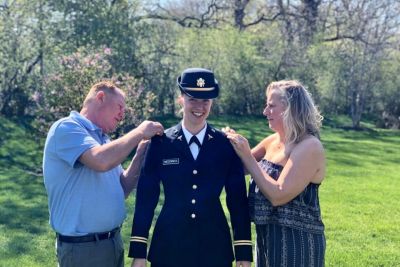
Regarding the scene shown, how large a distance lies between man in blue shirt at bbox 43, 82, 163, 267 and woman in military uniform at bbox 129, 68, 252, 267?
0.18 metres

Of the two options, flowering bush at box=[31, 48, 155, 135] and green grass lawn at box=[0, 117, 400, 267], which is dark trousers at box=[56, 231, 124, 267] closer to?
green grass lawn at box=[0, 117, 400, 267]

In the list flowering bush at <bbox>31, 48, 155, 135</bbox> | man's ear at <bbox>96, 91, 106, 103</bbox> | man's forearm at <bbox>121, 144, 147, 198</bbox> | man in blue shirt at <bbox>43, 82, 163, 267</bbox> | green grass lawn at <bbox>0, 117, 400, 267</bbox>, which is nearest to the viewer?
A: man in blue shirt at <bbox>43, 82, 163, 267</bbox>

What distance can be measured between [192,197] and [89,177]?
0.56 meters

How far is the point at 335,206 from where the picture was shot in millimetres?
7918

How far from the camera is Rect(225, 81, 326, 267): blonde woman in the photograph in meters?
2.77

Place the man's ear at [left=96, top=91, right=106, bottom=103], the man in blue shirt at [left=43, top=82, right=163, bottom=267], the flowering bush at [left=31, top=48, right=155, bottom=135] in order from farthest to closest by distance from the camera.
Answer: the flowering bush at [left=31, top=48, right=155, bottom=135] < the man's ear at [left=96, top=91, right=106, bottom=103] < the man in blue shirt at [left=43, top=82, right=163, bottom=267]

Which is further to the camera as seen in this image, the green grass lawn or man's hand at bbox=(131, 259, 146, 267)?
the green grass lawn

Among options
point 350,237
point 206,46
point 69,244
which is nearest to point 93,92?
point 69,244

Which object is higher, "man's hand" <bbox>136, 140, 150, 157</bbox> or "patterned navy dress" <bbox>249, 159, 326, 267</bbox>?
"man's hand" <bbox>136, 140, 150, 157</bbox>

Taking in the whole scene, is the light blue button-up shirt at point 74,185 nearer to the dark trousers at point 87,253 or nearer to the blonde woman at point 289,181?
the dark trousers at point 87,253

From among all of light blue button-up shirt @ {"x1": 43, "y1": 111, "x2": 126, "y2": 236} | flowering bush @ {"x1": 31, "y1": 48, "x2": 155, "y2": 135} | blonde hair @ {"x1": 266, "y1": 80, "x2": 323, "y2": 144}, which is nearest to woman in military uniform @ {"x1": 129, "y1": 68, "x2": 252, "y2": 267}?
light blue button-up shirt @ {"x1": 43, "y1": 111, "x2": 126, "y2": 236}

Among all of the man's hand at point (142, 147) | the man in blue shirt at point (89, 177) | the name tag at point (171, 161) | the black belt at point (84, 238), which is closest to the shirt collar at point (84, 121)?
the man in blue shirt at point (89, 177)

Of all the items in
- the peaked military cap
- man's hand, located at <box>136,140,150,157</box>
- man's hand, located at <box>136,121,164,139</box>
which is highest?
the peaked military cap

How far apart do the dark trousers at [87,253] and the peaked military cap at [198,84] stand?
3.11 ft
